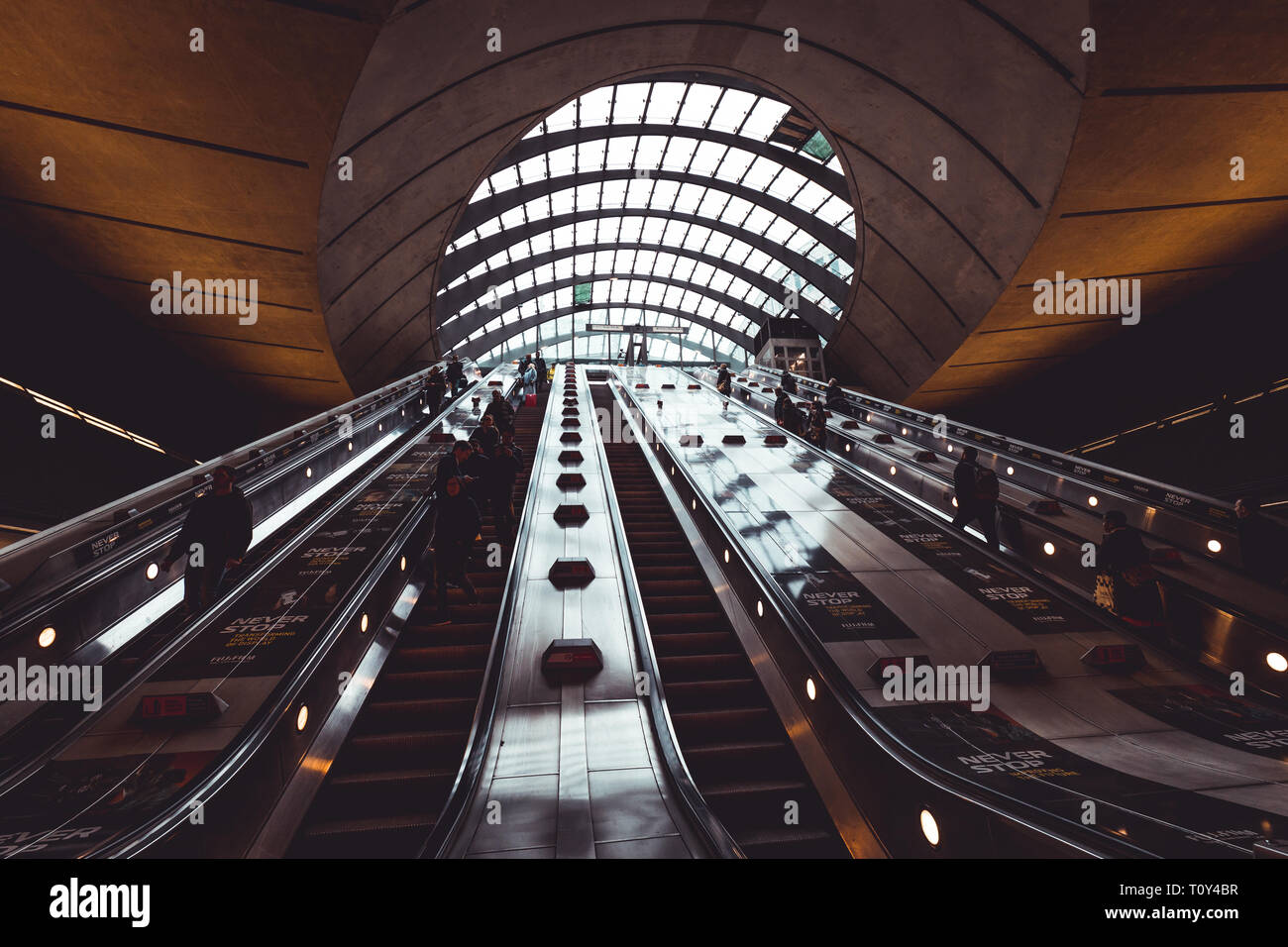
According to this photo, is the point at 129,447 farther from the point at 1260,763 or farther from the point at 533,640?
the point at 1260,763

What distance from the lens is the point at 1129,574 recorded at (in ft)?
16.9

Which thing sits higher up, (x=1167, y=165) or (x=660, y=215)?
(x=660, y=215)

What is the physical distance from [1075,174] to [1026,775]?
41.8 ft

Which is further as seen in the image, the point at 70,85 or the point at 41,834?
the point at 70,85

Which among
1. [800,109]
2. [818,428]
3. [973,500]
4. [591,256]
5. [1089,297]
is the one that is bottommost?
[973,500]

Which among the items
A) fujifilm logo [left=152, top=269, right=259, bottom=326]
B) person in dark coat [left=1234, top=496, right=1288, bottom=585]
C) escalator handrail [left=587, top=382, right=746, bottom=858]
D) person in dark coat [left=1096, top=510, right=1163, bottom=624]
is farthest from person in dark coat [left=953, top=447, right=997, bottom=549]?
fujifilm logo [left=152, top=269, right=259, bottom=326]

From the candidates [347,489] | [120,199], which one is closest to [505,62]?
[120,199]

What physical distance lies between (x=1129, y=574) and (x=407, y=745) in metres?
6.04

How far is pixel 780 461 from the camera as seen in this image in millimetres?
11477

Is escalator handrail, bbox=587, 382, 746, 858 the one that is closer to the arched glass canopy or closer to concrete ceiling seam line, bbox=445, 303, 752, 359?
the arched glass canopy

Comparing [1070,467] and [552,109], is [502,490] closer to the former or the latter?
[1070,467]

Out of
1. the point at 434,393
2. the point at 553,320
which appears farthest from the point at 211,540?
the point at 553,320

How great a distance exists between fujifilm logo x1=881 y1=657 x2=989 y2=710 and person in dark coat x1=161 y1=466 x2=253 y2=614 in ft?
18.0
